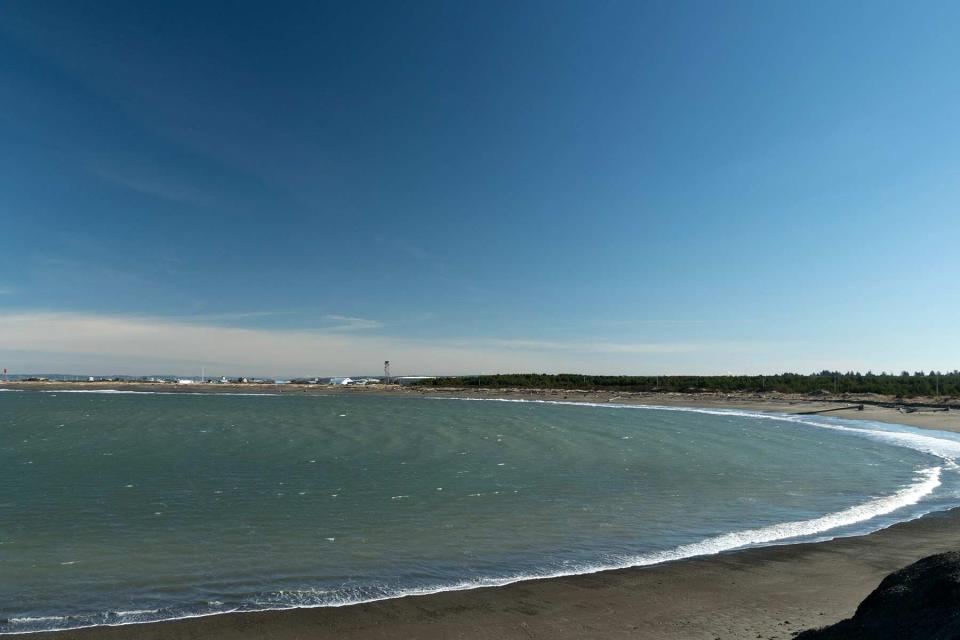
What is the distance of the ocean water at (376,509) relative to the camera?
9.20 metres

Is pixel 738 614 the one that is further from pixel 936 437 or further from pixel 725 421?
pixel 725 421

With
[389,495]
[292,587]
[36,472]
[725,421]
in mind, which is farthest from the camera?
[725,421]

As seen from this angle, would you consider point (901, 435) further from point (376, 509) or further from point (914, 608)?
point (914, 608)

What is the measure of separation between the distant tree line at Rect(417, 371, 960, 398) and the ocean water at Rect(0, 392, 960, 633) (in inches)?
2029

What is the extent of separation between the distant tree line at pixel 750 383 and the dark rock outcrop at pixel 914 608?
73406 millimetres

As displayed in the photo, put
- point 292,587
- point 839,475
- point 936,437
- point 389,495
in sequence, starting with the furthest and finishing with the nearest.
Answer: point 936,437
point 839,475
point 389,495
point 292,587

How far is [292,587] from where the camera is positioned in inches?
354

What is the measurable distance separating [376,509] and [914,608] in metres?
11.3

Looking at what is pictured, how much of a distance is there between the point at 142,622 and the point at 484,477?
12.5 metres

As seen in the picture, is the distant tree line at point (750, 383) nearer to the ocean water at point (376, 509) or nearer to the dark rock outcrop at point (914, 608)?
the ocean water at point (376, 509)

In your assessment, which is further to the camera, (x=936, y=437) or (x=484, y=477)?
(x=936, y=437)

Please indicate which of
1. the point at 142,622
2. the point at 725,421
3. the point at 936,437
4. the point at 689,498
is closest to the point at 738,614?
the point at 142,622

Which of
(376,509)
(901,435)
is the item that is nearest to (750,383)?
(901,435)

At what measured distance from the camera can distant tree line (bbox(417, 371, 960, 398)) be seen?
73562mm
